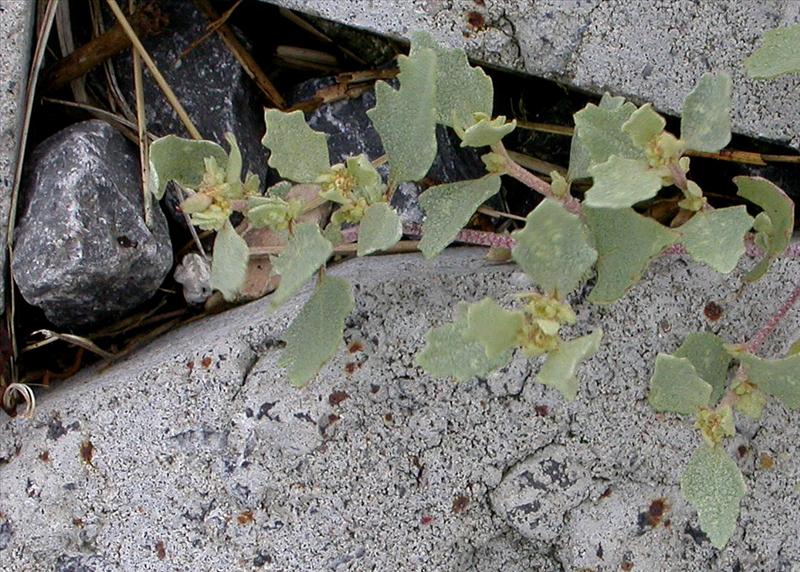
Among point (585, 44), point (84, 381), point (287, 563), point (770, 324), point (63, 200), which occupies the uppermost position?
point (585, 44)

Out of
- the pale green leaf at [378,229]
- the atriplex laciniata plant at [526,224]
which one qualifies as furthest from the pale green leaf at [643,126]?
the pale green leaf at [378,229]

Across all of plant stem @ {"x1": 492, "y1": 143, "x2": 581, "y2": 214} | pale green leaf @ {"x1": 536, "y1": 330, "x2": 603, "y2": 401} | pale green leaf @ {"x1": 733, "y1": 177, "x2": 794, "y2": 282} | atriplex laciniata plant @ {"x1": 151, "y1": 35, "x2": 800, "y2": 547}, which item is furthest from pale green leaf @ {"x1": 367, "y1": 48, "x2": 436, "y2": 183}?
pale green leaf @ {"x1": 733, "y1": 177, "x2": 794, "y2": 282}

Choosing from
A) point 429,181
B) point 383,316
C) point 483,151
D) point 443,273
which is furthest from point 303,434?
point 483,151

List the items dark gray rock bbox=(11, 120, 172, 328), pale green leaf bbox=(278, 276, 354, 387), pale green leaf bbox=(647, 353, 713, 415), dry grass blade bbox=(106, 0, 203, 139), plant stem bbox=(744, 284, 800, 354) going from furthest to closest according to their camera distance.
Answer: dry grass blade bbox=(106, 0, 203, 139) → dark gray rock bbox=(11, 120, 172, 328) → plant stem bbox=(744, 284, 800, 354) → pale green leaf bbox=(278, 276, 354, 387) → pale green leaf bbox=(647, 353, 713, 415)

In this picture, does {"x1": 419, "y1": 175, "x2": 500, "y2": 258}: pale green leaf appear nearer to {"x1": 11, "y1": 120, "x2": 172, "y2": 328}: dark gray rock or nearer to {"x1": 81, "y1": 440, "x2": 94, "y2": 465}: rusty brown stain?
{"x1": 11, "y1": 120, "x2": 172, "y2": 328}: dark gray rock

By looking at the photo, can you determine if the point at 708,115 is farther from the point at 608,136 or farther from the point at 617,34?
the point at 617,34

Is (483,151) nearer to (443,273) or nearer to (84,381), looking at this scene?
(443,273)
